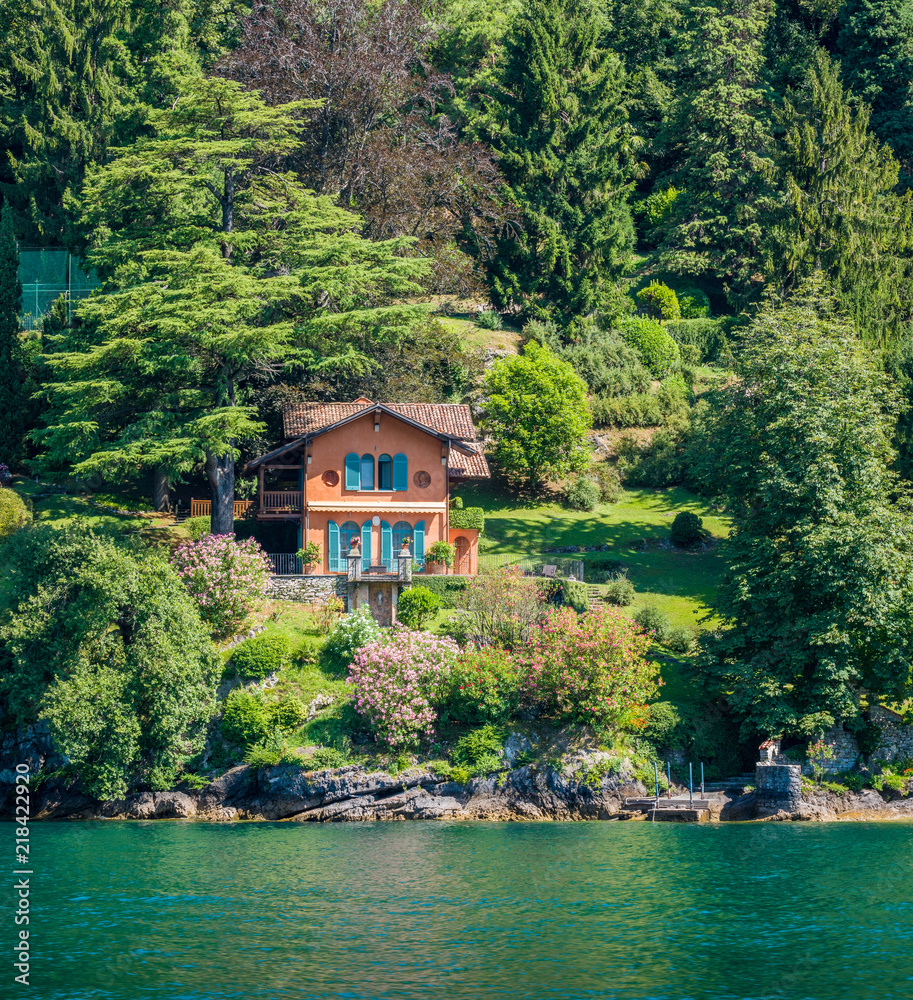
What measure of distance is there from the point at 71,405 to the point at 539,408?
22.7 meters

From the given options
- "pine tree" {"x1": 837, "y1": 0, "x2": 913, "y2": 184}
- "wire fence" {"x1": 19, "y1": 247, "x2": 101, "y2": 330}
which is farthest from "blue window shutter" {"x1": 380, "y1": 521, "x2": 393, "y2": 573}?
"pine tree" {"x1": 837, "y1": 0, "x2": 913, "y2": 184}

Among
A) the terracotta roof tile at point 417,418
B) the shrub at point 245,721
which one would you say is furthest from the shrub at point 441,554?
the shrub at point 245,721

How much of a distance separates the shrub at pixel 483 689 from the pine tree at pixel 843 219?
2773 cm

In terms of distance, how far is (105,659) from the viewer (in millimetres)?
40906

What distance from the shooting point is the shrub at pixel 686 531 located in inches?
2265

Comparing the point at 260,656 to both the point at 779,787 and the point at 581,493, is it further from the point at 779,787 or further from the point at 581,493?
the point at 581,493

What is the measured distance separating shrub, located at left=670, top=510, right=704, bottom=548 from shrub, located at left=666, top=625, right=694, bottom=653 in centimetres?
997

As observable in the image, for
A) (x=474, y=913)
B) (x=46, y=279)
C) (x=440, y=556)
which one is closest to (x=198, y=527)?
(x=440, y=556)

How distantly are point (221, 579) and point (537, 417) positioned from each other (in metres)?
22.2

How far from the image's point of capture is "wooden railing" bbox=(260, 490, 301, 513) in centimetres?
5159

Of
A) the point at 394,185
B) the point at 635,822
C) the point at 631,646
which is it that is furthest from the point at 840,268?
the point at 635,822

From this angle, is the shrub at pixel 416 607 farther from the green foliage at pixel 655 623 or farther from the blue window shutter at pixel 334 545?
the green foliage at pixel 655 623

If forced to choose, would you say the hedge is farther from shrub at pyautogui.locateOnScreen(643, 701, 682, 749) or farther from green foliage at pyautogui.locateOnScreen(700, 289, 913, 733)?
shrub at pyautogui.locateOnScreen(643, 701, 682, 749)

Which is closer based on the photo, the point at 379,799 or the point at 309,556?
the point at 379,799
